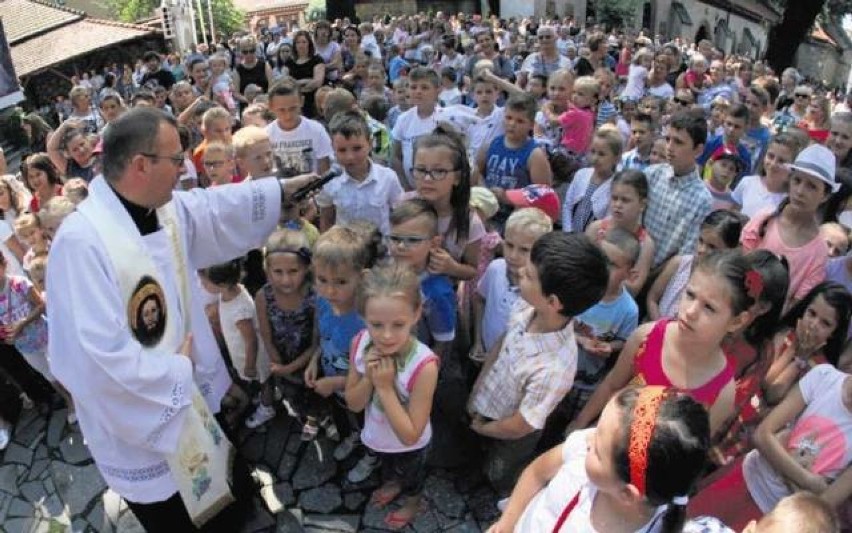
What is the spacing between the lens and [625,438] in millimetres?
1547

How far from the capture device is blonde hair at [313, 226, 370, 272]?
111 inches

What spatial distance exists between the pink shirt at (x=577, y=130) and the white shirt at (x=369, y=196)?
6.76ft

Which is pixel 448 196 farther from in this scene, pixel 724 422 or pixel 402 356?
pixel 724 422

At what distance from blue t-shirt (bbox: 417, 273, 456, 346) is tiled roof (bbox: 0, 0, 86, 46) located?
2643cm

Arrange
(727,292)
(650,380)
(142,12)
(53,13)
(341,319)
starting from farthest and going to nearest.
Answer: (142,12) < (53,13) < (341,319) < (650,380) < (727,292)

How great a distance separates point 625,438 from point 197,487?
192cm

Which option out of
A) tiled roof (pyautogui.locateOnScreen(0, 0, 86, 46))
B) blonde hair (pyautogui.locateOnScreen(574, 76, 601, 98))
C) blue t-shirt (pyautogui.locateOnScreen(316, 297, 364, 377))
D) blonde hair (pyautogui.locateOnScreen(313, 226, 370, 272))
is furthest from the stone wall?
blonde hair (pyautogui.locateOnScreen(313, 226, 370, 272))

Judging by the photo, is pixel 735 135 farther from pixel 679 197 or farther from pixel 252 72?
pixel 252 72

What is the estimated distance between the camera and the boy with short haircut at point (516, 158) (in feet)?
14.0

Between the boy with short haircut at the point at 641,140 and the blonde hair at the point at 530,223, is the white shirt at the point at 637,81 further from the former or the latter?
the blonde hair at the point at 530,223

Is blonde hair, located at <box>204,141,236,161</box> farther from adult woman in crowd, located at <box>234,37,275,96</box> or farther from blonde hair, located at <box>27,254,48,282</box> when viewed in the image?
adult woman in crowd, located at <box>234,37,275,96</box>

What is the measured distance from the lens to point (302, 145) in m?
5.00

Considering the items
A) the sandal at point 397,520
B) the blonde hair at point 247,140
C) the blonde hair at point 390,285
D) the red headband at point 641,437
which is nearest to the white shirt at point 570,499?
the red headband at point 641,437

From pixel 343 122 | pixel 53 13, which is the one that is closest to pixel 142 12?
pixel 53 13
